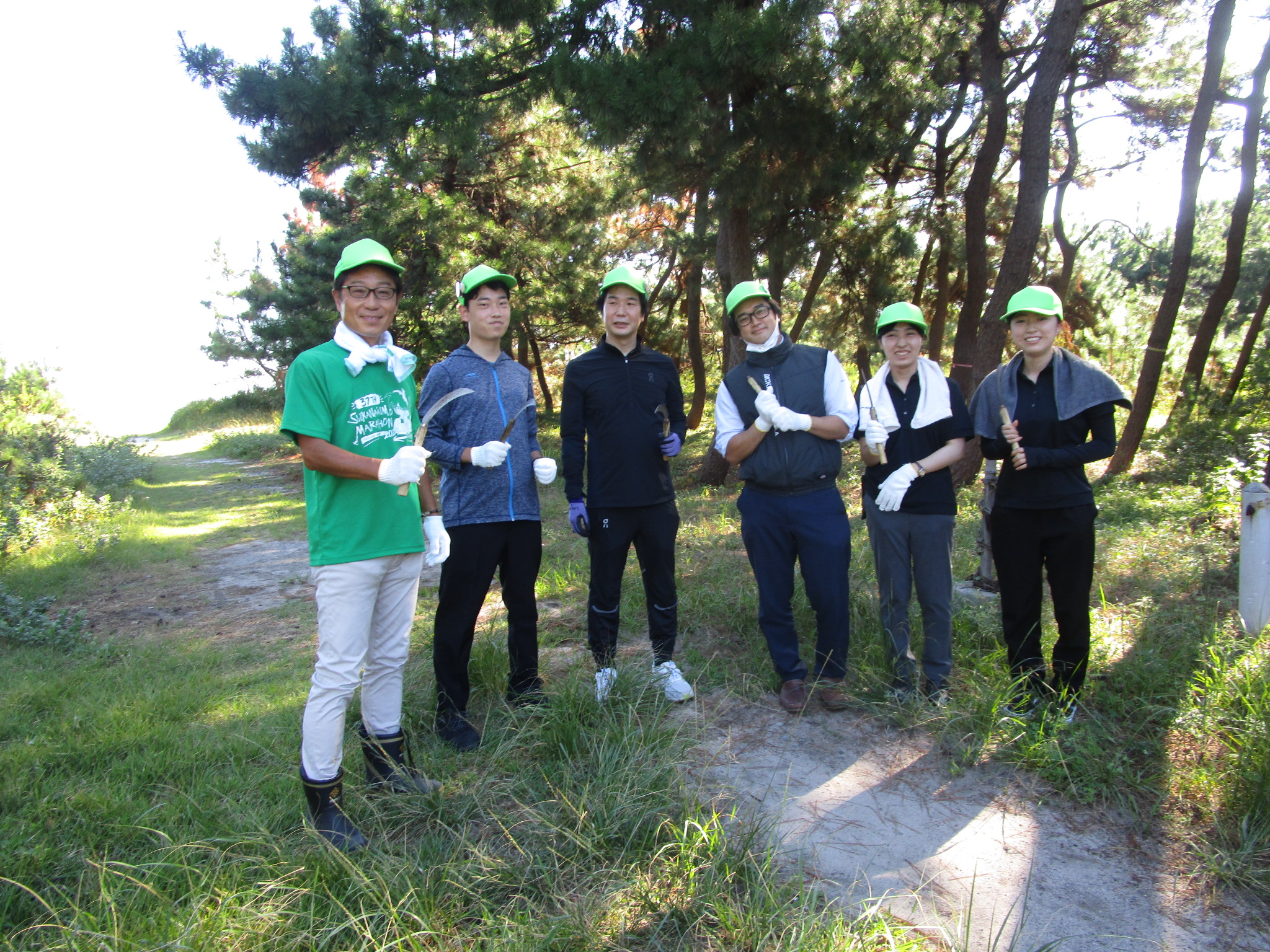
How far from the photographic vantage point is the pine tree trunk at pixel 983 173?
9.33 meters

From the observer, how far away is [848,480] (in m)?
11.0

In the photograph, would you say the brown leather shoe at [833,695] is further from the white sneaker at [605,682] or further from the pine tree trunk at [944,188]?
the pine tree trunk at [944,188]

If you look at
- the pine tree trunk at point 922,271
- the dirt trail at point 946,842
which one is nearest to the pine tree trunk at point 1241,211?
the pine tree trunk at point 922,271

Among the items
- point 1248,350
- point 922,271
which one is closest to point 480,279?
point 922,271

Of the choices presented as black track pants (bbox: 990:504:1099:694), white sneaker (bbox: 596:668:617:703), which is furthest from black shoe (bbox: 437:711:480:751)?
black track pants (bbox: 990:504:1099:694)

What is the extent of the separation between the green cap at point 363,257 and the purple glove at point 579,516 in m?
1.30

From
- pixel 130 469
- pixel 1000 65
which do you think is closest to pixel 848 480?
pixel 1000 65

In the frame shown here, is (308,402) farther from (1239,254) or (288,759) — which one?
(1239,254)

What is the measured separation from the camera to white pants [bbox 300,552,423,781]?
8.05ft

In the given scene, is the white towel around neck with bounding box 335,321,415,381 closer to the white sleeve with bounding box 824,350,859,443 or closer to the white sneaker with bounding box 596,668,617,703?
the white sneaker with bounding box 596,668,617,703

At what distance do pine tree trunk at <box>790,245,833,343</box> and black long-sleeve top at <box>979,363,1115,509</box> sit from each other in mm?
7928

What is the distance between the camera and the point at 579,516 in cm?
349

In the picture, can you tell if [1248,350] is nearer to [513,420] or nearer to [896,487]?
[896,487]

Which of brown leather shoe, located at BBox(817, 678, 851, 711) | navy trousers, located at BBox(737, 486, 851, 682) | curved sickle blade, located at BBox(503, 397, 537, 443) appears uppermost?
curved sickle blade, located at BBox(503, 397, 537, 443)
